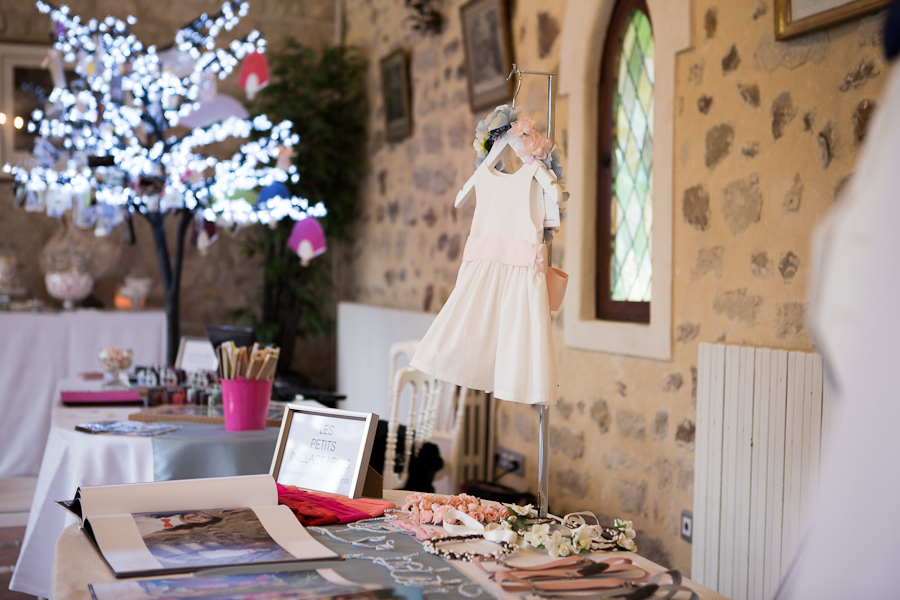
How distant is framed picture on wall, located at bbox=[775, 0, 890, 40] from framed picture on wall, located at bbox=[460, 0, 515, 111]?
1605 mm

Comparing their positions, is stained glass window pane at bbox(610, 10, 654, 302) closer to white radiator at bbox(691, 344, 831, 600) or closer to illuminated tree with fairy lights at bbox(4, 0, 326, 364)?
white radiator at bbox(691, 344, 831, 600)

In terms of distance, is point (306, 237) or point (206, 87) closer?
point (206, 87)

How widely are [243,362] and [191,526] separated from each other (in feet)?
3.05

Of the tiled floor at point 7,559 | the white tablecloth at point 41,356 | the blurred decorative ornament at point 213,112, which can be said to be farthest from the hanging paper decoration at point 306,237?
the tiled floor at point 7,559

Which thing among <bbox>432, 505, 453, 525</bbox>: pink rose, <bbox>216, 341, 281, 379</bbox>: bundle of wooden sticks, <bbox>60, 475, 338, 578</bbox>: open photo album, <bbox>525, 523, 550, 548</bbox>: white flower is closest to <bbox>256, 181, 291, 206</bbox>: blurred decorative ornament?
<bbox>216, 341, 281, 379</bbox>: bundle of wooden sticks

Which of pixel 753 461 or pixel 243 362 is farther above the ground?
pixel 243 362

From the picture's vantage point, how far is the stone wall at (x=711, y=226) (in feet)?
6.44

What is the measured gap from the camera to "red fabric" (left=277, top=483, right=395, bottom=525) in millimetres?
1296

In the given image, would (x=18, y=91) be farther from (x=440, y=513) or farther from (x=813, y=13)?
(x=440, y=513)

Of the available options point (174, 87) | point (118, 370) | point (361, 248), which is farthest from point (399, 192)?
point (118, 370)

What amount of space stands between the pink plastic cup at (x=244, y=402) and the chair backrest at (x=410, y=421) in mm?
681

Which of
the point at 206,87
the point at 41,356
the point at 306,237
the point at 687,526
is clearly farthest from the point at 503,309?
the point at 41,356

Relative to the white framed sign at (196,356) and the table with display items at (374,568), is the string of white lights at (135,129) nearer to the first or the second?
the white framed sign at (196,356)

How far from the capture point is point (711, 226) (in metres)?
2.35
